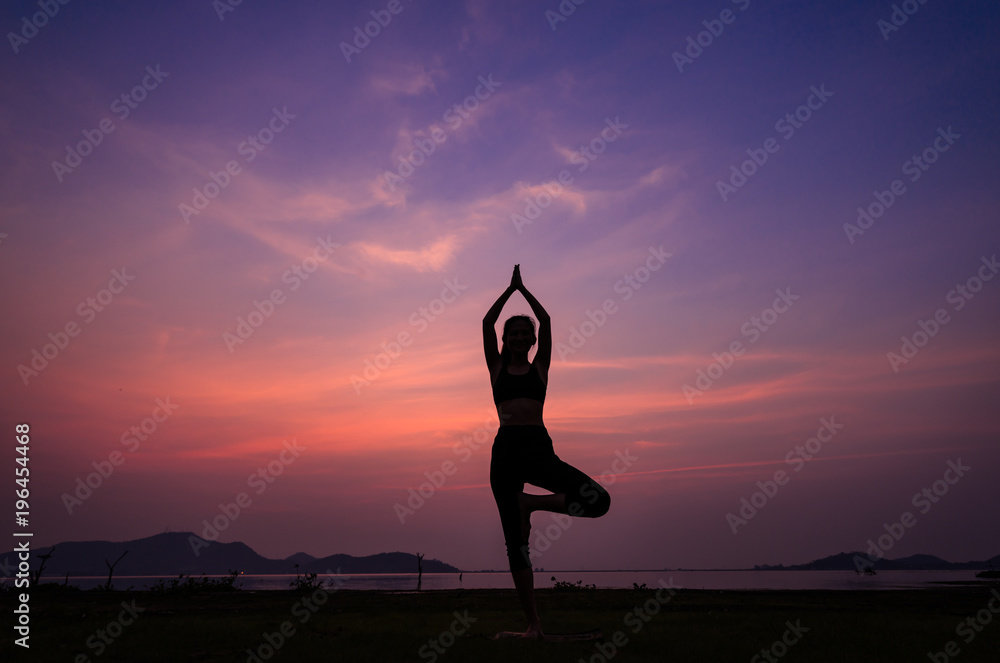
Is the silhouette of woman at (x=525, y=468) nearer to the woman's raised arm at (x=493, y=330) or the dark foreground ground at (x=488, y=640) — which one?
the woman's raised arm at (x=493, y=330)

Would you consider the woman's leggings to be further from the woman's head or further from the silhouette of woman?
the woman's head

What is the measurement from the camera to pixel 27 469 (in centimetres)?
733

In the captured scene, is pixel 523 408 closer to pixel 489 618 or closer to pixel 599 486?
pixel 599 486

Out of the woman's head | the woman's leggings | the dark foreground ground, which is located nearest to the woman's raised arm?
the woman's head

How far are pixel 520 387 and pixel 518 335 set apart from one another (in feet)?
1.81

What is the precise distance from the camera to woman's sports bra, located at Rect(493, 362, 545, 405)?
226 inches

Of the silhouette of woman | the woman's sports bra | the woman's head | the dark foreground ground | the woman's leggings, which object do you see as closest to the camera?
the dark foreground ground

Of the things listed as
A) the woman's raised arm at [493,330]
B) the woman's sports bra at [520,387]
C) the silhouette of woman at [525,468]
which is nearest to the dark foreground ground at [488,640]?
the silhouette of woman at [525,468]

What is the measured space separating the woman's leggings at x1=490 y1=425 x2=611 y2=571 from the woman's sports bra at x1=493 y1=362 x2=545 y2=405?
0.97ft

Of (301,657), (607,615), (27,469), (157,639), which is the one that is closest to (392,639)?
(301,657)

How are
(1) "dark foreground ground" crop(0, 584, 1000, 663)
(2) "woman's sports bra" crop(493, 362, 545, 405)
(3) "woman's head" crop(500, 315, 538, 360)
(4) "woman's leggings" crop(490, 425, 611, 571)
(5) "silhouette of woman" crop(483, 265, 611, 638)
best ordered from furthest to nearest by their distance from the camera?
(3) "woman's head" crop(500, 315, 538, 360) → (2) "woman's sports bra" crop(493, 362, 545, 405) → (4) "woman's leggings" crop(490, 425, 611, 571) → (5) "silhouette of woman" crop(483, 265, 611, 638) → (1) "dark foreground ground" crop(0, 584, 1000, 663)

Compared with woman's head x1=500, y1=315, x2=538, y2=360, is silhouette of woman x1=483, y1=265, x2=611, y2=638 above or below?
below

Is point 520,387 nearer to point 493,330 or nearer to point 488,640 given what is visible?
point 493,330

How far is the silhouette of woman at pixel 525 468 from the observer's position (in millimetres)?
5312
